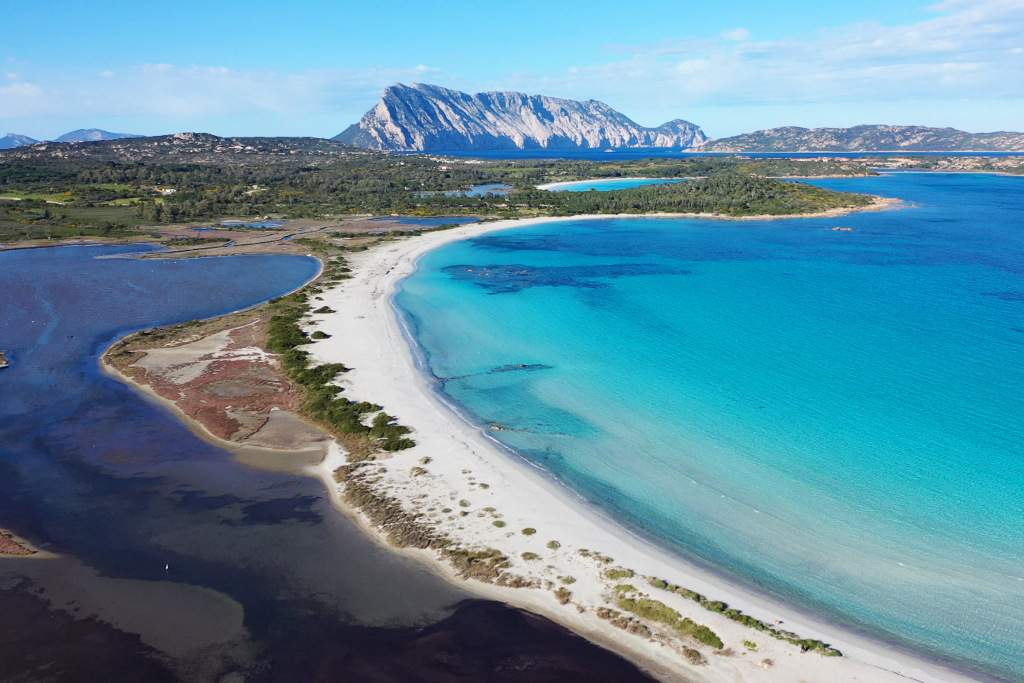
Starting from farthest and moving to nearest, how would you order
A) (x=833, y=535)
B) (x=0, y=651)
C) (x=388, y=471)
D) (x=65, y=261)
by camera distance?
(x=65, y=261)
(x=388, y=471)
(x=833, y=535)
(x=0, y=651)

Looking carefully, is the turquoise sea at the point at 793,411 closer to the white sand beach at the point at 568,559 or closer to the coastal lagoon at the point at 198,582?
the white sand beach at the point at 568,559

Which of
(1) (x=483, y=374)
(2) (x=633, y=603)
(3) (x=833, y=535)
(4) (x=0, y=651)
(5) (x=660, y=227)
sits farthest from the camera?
(5) (x=660, y=227)

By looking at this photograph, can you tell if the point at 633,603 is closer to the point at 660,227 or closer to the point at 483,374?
the point at 483,374

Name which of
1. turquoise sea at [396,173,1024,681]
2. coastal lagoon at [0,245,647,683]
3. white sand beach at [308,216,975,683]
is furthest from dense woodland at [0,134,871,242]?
white sand beach at [308,216,975,683]

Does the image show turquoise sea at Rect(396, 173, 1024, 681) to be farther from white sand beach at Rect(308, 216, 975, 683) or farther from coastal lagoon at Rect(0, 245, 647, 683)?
coastal lagoon at Rect(0, 245, 647, 683)

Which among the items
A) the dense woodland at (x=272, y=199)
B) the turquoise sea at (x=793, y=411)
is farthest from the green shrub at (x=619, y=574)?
the dense woodland at (x=272, y=199)

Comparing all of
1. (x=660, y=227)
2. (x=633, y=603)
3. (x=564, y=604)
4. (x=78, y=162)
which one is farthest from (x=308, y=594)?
(x=78, y=162)

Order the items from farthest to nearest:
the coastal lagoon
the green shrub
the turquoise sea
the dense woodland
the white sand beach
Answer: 1. the dense woodland
2. the turquoise sea
3. the green shrub
4. the coastal lagoon
5. the white sand beach

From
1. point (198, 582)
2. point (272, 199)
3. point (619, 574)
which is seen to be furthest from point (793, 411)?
point (272, 199)
